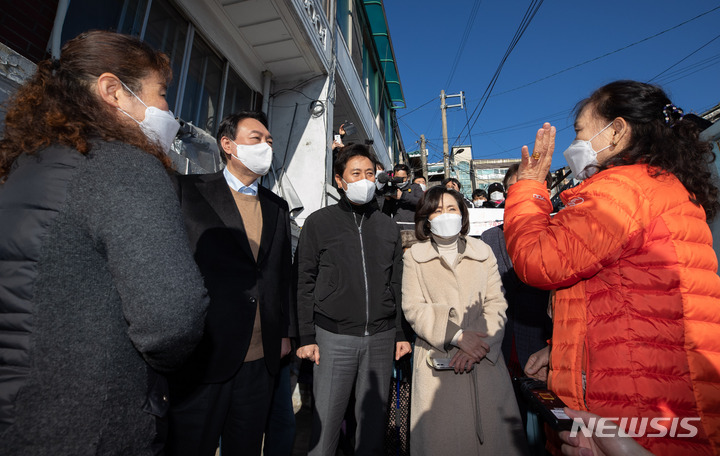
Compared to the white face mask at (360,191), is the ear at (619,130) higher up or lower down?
lower down

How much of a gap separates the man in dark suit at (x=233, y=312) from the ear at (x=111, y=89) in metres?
0.78

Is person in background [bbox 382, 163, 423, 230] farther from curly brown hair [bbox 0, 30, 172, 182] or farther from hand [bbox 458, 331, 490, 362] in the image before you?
curly brown hair [bbox 0, 30, 172, 182]

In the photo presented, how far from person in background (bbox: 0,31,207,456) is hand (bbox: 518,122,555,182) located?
1.30 m

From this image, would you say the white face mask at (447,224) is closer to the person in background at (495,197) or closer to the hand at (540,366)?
the hand at (540,366)

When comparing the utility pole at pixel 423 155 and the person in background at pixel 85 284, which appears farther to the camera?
the utility pole at pixel 423 155

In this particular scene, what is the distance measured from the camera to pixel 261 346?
1.84 m

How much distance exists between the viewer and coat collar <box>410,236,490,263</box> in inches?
89.4

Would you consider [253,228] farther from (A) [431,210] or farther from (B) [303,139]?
(B) [303,139]

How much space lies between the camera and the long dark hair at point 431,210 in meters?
2.48

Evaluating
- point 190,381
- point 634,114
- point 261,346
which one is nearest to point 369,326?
point 261,346

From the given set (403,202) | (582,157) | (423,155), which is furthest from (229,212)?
(423,155)

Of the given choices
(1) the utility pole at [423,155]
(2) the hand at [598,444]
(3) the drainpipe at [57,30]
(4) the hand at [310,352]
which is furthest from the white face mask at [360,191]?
(1) the utility pole at [423,155]

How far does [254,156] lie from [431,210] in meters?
1.31

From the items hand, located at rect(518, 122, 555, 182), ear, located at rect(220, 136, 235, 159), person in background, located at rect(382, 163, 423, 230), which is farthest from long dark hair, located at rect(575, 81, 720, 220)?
person in background, located at rect(382, 163, 423, 230)
